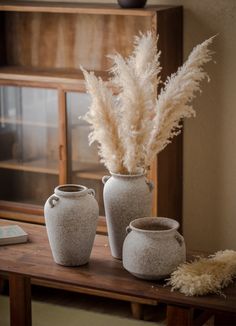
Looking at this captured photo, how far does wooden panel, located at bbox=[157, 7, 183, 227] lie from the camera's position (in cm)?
365

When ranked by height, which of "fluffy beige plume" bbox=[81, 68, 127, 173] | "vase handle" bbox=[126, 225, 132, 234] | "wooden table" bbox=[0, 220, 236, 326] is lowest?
"wooden table" bbox=[0, 220, 236, 326]

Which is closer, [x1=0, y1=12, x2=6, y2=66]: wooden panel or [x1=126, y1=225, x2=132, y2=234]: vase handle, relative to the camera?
[x1=126, y1=225, x2=132, y2=234]: vase handle

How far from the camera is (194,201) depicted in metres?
3.99

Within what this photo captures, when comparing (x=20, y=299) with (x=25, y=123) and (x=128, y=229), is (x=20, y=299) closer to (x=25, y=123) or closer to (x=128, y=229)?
(x=128, y=229)

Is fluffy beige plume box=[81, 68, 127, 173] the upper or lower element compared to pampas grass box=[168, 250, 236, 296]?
upper

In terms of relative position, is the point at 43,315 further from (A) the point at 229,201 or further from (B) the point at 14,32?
(B) the point at 14,32

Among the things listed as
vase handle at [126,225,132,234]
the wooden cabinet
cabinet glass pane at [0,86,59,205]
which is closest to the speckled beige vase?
vase handle at [126,225,132,234]

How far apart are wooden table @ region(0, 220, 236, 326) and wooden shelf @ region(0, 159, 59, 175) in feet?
3.49

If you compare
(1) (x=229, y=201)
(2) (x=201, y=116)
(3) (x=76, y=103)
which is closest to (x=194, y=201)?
(1) (x=229, y=201)

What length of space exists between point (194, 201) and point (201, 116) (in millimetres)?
436

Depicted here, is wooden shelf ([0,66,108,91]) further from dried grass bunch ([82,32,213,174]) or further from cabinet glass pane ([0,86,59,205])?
dried grass bunch ([82,32,213,174])

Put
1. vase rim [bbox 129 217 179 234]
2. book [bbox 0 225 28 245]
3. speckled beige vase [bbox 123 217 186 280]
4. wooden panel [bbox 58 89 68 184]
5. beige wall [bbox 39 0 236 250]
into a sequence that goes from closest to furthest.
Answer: speckled beige vase [bbox 123 217 186 280], vase rim [bbox 129 217 179 234], book [bbox 0 225 28 245], beige wall [bbox 39 0 236 250], wooden panel [bbox 58 89 68 184]

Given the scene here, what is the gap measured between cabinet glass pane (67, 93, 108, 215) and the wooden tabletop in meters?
1.01

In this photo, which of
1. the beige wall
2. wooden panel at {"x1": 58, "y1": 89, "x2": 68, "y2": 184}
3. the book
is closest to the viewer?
the book
